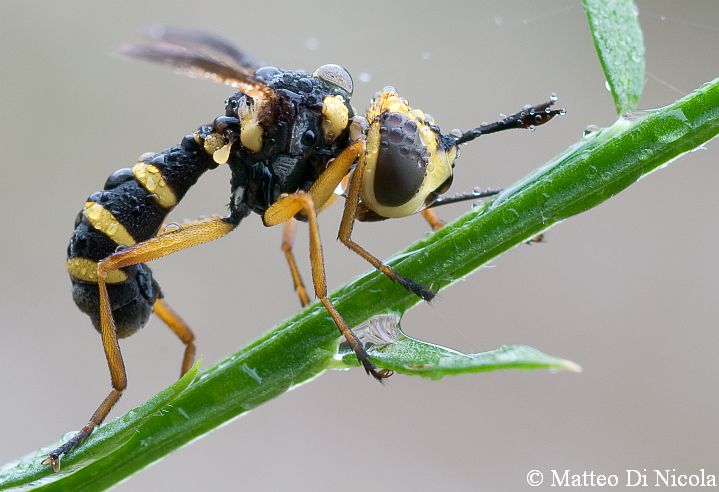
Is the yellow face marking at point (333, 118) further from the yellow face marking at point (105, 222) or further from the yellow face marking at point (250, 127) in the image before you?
the yellow face marking at point (105, 222)

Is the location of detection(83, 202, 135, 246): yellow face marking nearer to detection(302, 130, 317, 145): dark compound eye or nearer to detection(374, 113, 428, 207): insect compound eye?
detection(302, 130, 317, 145): dark compound eye

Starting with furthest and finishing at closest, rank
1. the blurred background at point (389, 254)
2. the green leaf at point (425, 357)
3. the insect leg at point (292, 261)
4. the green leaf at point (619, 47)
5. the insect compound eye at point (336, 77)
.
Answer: the blurred background at point (389, 254)
the insect leg at point (292, 261)
the insect compound eye at point (336, 77)
the green leaf at point (619, 47)
the green leaf at point (425, 357)

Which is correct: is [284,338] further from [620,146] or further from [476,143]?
[476,143]

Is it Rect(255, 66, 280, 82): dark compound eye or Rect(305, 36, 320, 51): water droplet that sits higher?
Rect(255, 66, 280, 82): dark compound eye

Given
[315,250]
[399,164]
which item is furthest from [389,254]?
[315,250]

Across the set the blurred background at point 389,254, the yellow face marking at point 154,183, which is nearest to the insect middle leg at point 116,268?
the yellow face marking at point 154,183

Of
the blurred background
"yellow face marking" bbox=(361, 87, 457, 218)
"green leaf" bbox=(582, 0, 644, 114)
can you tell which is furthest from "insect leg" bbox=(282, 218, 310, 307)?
the blurred background
